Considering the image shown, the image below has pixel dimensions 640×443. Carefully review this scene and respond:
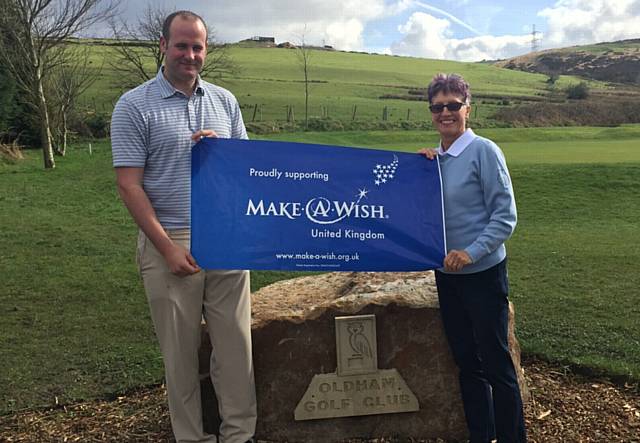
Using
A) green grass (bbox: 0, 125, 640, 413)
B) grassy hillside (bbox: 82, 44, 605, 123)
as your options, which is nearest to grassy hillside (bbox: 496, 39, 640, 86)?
grassy hillside (bbox: 82, 44, 605, 123)

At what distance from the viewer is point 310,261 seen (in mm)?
4043

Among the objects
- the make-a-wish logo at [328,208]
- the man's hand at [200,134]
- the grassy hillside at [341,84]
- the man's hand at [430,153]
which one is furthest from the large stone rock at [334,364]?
the grassy hillside at [341,84]

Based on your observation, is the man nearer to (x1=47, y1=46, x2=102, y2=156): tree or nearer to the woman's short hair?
the woman's short hair

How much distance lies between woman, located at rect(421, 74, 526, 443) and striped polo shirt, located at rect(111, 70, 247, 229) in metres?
1.39

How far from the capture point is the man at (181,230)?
3531 millimetres

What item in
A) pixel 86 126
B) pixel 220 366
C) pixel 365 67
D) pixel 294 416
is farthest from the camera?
pixel 365 67

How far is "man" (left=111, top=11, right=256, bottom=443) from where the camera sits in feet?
11.6

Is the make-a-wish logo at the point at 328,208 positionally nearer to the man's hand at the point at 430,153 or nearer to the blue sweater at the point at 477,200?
the man's hand at the point at 430,153

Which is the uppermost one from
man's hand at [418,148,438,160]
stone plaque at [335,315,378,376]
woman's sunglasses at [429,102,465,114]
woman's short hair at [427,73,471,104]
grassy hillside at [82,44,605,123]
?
grassy hillside at [82,44,605,123]

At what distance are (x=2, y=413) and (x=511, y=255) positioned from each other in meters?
8.00

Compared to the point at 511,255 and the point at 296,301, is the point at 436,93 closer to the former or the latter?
the point at 296,301

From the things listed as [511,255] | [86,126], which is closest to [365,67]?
[86,126]

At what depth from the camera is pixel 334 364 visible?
14.3ft

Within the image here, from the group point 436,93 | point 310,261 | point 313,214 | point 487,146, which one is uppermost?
point 436,93
